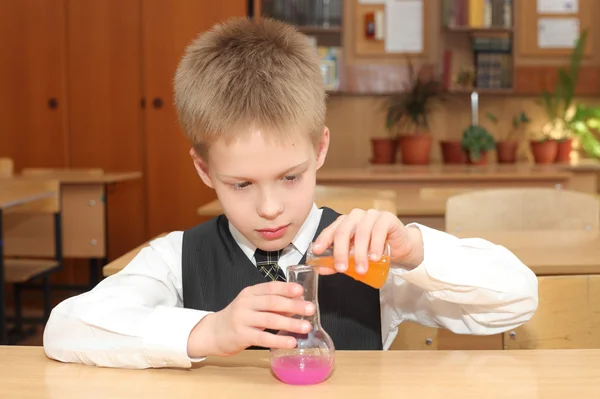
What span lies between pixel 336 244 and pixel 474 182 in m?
3.66

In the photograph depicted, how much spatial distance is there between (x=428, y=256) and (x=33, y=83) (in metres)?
4.95

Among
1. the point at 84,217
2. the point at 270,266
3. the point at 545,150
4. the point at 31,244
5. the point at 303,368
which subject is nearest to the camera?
the point at 303,368

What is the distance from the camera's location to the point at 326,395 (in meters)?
0.80

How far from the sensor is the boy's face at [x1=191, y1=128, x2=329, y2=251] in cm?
100

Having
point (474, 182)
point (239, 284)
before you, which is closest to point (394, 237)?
point (239, 284)

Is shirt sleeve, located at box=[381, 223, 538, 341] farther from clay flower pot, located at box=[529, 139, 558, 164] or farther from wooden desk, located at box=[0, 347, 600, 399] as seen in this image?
clay flower pot, located at box=[529, 139, 558, 164]

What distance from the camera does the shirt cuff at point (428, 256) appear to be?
1049mm

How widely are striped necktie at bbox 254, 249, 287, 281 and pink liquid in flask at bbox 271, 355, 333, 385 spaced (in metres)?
0.38

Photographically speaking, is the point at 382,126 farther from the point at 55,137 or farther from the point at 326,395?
the point at 326,395

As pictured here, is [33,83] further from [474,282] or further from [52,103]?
[474,282]

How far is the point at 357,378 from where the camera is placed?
85 cm

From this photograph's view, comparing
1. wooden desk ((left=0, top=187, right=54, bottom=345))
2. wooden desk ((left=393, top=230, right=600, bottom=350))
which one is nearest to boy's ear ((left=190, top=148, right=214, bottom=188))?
wooden desk ((left=393, top=230, right=600, bottom=350))

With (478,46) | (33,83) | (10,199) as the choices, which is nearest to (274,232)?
(10,199)

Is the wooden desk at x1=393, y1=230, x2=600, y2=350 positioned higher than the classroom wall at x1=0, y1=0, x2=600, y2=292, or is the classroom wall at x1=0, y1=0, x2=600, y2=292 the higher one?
the classroom wall at x1=0, y1=0, x2=600, y2=292
